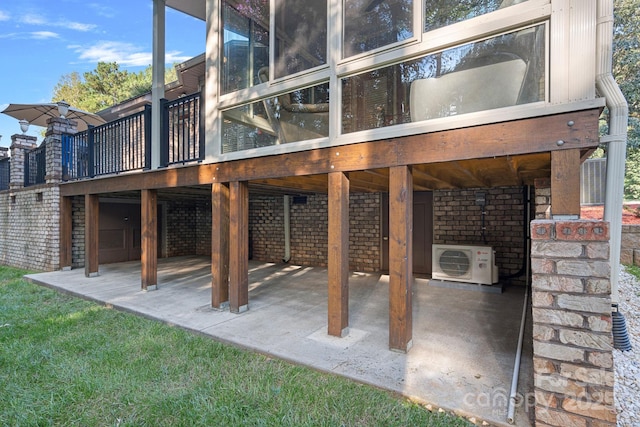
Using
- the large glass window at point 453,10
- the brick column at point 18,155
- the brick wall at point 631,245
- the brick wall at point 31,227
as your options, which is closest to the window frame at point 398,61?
the large glass window at point 453,10

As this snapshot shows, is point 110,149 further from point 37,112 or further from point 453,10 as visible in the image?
point 453,10

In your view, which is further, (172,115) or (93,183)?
(93,183)

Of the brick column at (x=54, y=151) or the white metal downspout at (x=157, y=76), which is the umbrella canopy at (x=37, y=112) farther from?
the white metal downspout at (x=157, y=76)

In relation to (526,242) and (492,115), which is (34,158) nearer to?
(492,115)

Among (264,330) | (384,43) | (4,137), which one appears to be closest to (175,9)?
(384,43)

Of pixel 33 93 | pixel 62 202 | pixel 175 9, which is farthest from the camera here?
pixel 33 93

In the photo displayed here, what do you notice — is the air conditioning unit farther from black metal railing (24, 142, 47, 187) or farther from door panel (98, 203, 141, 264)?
black metal railing (24, 142, 47, 187)

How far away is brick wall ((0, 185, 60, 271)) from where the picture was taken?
718 centimetres

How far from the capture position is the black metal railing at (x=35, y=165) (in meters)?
7.88

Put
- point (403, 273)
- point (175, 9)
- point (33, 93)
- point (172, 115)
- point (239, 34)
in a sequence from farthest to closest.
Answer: point (33, 93)
point (175, 9)
point (172, 115)
point (239, 34)
point (403, 273)

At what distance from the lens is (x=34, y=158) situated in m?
8.28

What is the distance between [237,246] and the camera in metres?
4.03

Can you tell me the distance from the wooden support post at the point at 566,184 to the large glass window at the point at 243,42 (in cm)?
321

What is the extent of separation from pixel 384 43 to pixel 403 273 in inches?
83.1
